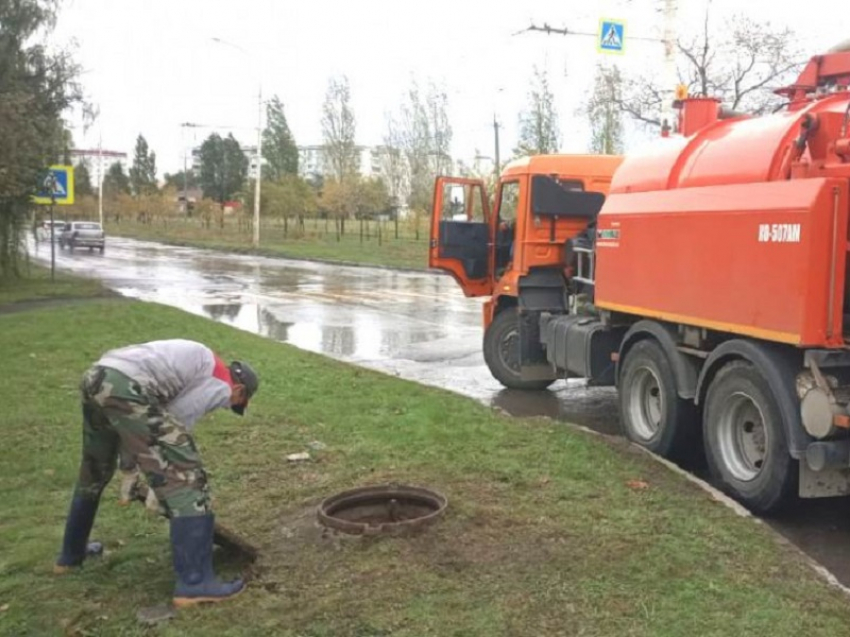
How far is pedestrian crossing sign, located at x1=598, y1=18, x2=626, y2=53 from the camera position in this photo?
17281mm

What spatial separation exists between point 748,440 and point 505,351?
4.90m

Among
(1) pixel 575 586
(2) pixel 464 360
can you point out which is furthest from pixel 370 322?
(1) pixel 575 586

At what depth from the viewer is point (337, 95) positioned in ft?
187

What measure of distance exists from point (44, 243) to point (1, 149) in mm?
44505

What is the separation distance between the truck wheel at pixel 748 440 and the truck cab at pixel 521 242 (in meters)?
3.23

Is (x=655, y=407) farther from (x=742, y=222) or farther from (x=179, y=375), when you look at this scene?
(x=179, y=375)

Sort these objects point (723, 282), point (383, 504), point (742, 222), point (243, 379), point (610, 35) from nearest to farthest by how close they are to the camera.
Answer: point (243, 379) → point (383, 504) → point (742, 222) → point (723, 282) → point (610, 35)

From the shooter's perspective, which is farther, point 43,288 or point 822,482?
point 43,288

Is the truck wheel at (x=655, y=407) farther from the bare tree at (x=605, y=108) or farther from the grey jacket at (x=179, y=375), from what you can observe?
the bare tree at (x=605, y=108)

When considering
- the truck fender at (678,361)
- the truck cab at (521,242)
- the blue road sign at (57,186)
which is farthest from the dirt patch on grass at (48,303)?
the truck fender at (678,361)

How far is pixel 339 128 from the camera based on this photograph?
57.5 m

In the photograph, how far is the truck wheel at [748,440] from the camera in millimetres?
5938

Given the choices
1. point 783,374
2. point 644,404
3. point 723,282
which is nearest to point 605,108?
point 644,404

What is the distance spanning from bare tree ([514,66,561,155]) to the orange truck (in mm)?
21843
